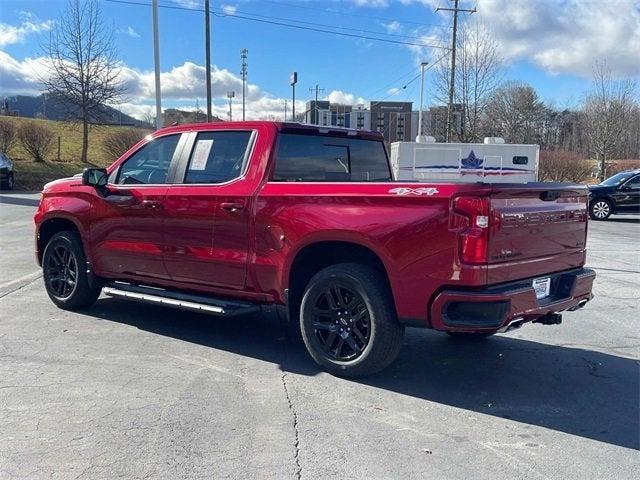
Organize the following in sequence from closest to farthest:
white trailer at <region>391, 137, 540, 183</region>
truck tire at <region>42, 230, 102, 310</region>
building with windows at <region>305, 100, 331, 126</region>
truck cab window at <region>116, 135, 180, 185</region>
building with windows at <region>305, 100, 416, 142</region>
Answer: truck cab window at <region>116, 135, 180, 185</region> < truck tire at <region>42, 230, 102, 310</region> < white trailer at <region>391, 137, 540, 183</region> < building with windows at <region>305, 100, 331, 126</region> < building with windows at <region>305, 100, 416, 142</region>

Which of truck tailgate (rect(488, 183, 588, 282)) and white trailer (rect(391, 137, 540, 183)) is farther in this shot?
white trailer (rect(391, 137, 540, 183))

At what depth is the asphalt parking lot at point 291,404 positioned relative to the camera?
338 cm

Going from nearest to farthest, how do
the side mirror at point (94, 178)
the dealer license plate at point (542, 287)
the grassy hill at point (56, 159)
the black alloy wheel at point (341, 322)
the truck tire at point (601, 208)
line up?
the dealer license plate at point (542, 287) → the black alloy wheel at point (341, 322) → the side mirror at point (94, 178) → the truck tire at point (601, 208) → the grassy hill at point (56, 159)

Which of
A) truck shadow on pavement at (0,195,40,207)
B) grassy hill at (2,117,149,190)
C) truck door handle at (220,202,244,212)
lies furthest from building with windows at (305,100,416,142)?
truck door handle at (220,202,244,212)

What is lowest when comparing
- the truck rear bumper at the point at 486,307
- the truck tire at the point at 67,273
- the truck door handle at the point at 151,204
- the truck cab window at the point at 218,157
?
the truck tire at the point at 67,273

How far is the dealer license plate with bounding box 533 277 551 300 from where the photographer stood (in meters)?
4.39

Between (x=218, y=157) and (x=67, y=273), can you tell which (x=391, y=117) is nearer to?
(x=67, y=273)

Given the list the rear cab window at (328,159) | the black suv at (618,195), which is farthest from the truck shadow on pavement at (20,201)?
the black suv at (618,195)

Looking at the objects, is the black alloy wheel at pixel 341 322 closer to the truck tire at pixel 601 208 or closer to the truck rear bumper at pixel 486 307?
the truck rear bumper at pixel 486 307

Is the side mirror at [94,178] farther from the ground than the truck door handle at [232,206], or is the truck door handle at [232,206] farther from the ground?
the side mirror at [94,178]

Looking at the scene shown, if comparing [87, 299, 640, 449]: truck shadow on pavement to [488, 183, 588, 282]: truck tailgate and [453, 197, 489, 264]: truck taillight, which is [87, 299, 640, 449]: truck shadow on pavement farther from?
[453, 197, 489, 264]: truck taillight

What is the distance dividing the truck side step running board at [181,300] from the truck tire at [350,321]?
2.08 ft

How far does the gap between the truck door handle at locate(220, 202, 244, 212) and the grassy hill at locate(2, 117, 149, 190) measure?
2654cm

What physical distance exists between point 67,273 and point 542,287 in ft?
16.2
